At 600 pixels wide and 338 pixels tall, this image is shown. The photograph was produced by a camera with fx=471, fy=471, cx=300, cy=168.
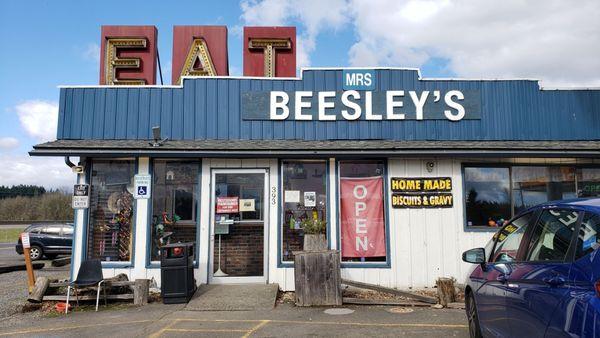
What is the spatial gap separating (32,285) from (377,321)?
691 centimetres

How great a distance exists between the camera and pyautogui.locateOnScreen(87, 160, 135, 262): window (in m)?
10.2

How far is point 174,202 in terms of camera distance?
33.8 feet

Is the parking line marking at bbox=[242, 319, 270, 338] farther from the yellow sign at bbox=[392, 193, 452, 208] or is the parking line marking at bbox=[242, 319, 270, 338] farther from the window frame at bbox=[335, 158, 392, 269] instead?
the yellow sign at bbox=[392, 193, 452, 208]

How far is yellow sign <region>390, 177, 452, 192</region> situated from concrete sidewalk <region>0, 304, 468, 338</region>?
8.85ft

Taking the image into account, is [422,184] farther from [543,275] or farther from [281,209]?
[543,275]

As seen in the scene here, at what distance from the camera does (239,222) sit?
33.6 ft

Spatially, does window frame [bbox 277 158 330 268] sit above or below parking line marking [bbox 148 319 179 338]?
above

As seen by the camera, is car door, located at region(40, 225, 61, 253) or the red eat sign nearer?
the red eat sign

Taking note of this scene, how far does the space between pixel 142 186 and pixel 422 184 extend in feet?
19.8

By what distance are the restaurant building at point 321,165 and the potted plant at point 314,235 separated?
0.41 metres

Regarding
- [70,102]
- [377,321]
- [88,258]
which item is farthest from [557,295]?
[70,102]

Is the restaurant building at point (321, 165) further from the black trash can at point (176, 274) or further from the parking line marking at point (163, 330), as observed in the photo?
the parking line marking at point (163, 330)

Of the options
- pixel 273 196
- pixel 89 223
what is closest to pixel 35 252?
pixel 89 223

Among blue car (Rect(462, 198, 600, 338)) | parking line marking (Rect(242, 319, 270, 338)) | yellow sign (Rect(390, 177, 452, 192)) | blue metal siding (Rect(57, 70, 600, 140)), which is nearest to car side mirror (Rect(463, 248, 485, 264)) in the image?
blue car (Rect(462, 198, 600, 338))
